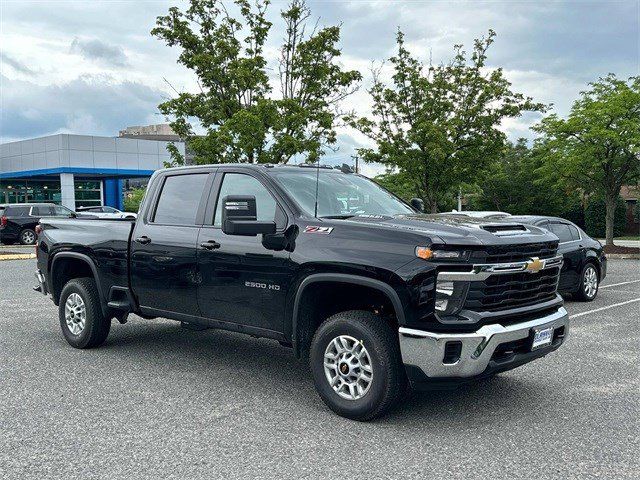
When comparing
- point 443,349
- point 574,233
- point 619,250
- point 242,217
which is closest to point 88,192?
point 619,250

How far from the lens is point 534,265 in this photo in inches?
181

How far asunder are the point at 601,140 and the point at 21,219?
22626 mm

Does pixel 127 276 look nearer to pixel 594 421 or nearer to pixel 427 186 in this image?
pixel 594 421

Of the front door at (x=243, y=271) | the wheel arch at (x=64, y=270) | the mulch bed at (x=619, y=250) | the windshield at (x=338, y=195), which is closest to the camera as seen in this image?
the front door at (x=243, y=271)

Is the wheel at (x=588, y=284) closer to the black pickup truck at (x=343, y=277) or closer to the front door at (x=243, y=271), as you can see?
the black pickup truck at (x=343, y=277)

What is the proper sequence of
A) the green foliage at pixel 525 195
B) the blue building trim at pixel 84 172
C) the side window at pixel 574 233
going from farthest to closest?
the blue building trim at pixel 84 172 → the green foliage at pixel 525 195 → the side window at pixel 574 233

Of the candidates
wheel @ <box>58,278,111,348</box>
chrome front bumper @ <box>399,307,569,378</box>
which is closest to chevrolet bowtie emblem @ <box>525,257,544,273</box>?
chrome front bumper @ <box>399,307,569,378</box>

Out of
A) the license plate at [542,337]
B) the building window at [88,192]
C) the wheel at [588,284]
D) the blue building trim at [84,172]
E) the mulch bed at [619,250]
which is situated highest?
the blue building trim at [84,172]

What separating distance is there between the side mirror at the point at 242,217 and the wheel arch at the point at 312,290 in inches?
21.6

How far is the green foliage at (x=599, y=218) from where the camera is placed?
35469 mm

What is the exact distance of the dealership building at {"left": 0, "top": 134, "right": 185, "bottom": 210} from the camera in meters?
40.4

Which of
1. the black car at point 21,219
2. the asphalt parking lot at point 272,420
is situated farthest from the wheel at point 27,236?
the asphalt parking lot at point 272,420

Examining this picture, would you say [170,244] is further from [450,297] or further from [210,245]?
[450,297]

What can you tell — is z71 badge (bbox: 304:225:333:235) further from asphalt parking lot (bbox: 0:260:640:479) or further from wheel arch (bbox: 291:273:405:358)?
asphalt parking lot (bbox: 0:260:640:479)
